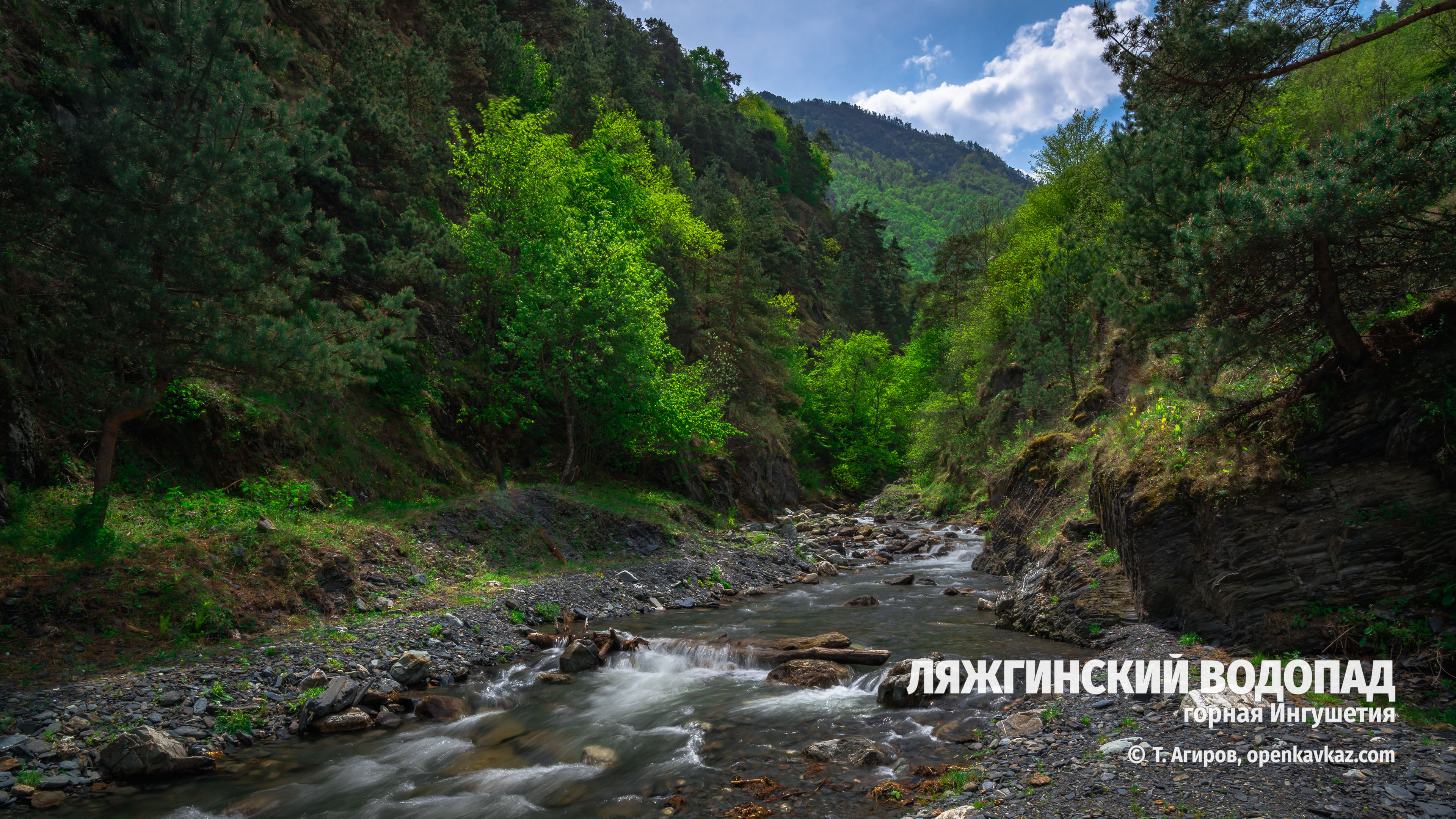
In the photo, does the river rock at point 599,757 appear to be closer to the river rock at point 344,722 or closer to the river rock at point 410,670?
the river rock at point 344,722

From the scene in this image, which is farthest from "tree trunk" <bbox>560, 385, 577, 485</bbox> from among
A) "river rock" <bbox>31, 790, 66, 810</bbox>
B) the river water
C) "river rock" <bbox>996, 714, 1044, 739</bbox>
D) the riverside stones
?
"river rock" <bbox>996, 714, 1044, 739</bbox>

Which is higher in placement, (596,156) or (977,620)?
(596,156)

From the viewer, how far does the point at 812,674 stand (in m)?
10.5

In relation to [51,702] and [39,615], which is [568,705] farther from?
[39,615]

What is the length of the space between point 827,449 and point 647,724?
44.1m

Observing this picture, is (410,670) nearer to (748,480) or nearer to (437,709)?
(437,709)

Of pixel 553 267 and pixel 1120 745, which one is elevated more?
pixel 553 267

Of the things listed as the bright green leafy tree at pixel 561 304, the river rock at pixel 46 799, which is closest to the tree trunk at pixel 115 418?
the river rock at pixel 46 799

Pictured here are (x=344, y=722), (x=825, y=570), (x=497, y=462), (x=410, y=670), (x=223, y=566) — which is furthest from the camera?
(x=825, y=570)

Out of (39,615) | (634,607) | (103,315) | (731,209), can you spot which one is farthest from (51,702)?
(731,209)

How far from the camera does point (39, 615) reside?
28.8ft

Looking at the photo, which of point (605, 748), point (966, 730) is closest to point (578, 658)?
point (605, 748)

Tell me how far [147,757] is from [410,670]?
348 cm

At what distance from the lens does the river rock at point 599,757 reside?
26.7 feet
